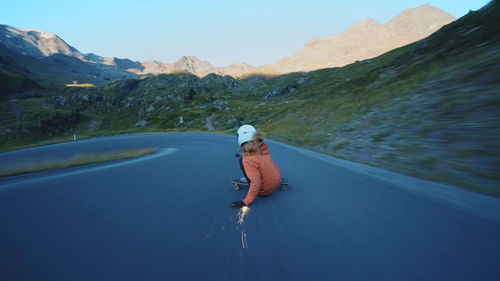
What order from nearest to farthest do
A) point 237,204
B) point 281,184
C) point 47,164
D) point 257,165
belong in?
point 237,204 < point 257,165 < point 281,184 < point 47,164

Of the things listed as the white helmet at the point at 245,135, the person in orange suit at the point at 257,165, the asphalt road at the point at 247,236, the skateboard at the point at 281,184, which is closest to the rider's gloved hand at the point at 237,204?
the asphalt road at the point at 247,236

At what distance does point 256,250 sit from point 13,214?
186 inches

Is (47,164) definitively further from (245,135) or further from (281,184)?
(281,184)

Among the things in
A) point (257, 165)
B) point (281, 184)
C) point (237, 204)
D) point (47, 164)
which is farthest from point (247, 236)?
point (47, 164)

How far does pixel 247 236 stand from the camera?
2762 millimetres

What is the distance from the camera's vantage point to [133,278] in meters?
2.02

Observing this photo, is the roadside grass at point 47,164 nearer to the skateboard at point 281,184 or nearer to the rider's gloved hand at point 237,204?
the skateboard at point 281,184

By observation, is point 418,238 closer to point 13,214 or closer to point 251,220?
point 251,220

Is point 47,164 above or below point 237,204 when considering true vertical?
below

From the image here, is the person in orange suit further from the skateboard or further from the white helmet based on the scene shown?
the skateboard

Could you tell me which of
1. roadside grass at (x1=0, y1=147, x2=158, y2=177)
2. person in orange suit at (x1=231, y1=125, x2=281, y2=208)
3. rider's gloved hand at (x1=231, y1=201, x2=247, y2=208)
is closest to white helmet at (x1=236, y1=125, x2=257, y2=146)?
person in orange suit at (x1=231, y1=125, x2=281, y2=208)

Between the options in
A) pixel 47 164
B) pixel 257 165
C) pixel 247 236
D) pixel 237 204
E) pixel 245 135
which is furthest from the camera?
pixel 47 164

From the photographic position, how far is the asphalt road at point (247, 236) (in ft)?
6.81

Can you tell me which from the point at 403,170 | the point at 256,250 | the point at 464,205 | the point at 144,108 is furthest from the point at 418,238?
the point at 144,108
